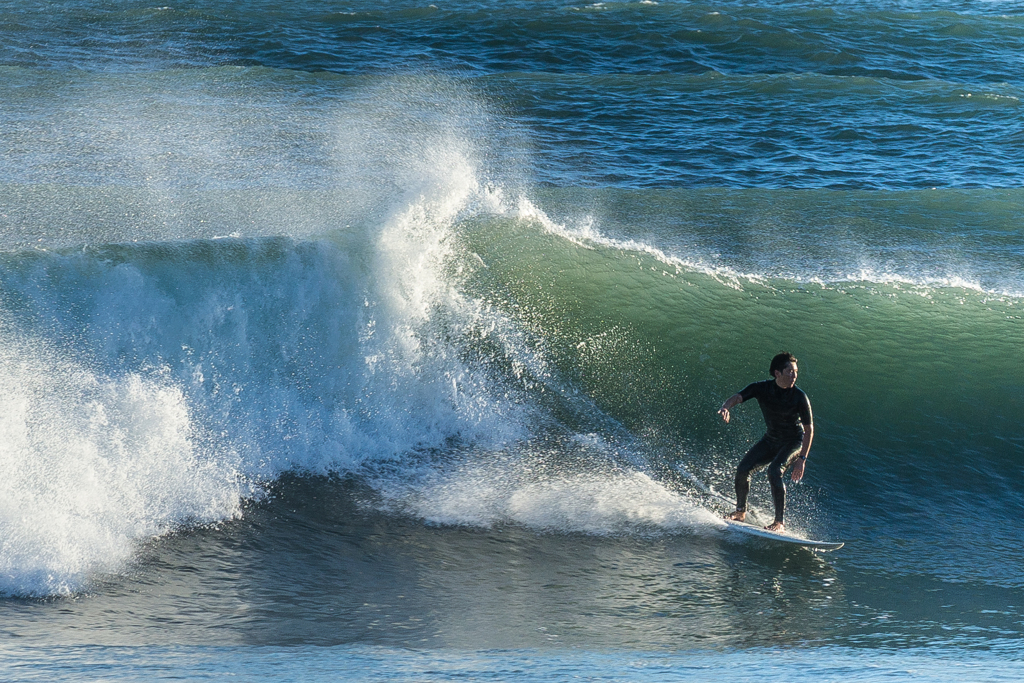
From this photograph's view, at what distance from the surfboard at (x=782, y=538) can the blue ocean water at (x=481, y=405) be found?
7cm

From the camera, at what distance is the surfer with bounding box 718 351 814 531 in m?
6.08

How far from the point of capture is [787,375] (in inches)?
238

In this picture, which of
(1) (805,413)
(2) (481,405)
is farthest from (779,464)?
(2) (481,405)

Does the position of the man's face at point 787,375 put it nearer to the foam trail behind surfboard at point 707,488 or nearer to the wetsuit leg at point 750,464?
A: the wetsuit leg at point 750,464

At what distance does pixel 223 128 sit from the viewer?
14.9m

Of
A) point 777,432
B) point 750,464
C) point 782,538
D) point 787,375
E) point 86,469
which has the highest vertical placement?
point 787,375

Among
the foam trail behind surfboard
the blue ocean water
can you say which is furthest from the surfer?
the blue ocean water

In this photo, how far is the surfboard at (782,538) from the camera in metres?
6.34

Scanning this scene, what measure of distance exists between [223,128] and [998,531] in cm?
1225

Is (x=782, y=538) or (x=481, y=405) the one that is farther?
(x=481, y=405)

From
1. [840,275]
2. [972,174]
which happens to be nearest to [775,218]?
[840,275]

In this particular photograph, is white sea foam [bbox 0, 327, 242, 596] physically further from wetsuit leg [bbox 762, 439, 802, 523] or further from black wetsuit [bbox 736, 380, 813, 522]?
wetsuit leg [bbox 762, 439, 802, 523]

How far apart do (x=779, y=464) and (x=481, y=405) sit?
260cm

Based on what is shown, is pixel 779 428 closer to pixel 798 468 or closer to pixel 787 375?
pixel 798 468
